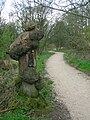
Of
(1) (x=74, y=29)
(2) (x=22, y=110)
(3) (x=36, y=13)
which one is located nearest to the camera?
(2) (x=22, y=110)

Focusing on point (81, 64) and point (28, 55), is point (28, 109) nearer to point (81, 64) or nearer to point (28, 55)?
point (28, 55)

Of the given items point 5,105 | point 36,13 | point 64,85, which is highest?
point 36,13

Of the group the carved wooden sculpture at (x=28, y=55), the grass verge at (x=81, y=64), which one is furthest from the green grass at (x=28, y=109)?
the grass verge at (x=81, y=64)

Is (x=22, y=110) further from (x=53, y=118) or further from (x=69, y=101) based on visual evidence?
(x=69, y=101)

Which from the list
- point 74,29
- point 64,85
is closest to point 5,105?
point 64,85

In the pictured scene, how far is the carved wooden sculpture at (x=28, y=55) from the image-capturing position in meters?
7.32

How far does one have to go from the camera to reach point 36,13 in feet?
110

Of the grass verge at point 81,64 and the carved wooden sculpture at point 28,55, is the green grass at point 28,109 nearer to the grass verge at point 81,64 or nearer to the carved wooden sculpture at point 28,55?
Result: the carved wooden sculpture at point 28,55

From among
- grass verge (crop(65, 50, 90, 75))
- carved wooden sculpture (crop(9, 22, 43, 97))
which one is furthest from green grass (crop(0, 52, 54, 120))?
grass verge (crop(65, 50, 90, 75))

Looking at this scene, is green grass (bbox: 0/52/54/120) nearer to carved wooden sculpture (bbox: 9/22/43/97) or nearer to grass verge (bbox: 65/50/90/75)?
carved wooden sculpture (bbox: 9/22/43/97)

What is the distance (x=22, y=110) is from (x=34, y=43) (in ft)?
6.33

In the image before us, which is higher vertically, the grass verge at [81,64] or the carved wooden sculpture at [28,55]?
the carved wooden sculpture at [28,55]

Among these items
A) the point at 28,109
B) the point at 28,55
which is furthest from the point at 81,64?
the point at 28,109

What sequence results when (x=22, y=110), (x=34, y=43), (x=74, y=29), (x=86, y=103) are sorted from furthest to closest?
(x=74, y=29), (x=86, y=103), (x=34, y=43), (x=22, y=110)
